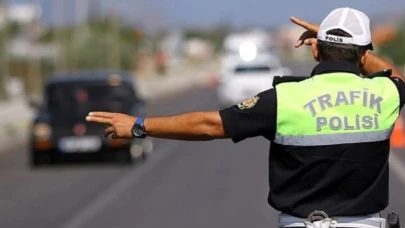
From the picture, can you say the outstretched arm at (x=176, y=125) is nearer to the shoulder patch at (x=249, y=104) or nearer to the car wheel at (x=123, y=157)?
the shoulder patch at (x=249, y=104)

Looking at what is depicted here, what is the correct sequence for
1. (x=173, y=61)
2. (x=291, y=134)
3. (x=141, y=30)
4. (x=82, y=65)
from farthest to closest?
(x=173, y=61), (x=141, y=30), (x=82, y=65), (x=291, y=134)

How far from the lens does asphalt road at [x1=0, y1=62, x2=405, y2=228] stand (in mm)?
13438

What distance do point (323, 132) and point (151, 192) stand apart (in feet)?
39.7

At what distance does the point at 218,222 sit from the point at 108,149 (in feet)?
23.9

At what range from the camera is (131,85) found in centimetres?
2130

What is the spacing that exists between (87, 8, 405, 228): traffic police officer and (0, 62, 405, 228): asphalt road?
26.1 ft

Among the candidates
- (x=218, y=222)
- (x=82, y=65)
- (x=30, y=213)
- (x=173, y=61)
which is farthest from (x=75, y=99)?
(x=173, y=61)

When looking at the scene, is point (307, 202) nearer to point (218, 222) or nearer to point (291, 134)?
point (291, 134)

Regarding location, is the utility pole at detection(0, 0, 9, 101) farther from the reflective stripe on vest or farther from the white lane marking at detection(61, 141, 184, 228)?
the reflective stripe on vest

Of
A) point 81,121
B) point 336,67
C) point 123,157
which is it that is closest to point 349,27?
point 336,67

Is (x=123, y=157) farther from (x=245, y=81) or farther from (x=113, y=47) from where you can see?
(x=113, y=47)

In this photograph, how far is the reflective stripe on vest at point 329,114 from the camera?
448 cm

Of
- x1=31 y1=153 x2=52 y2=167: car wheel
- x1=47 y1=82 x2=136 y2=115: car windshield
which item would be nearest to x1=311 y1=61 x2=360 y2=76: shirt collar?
x1=31 y1=153 x2=52 y2=167: car wheel

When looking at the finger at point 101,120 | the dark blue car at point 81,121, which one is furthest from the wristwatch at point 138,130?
the dark blue car at point 81,121
